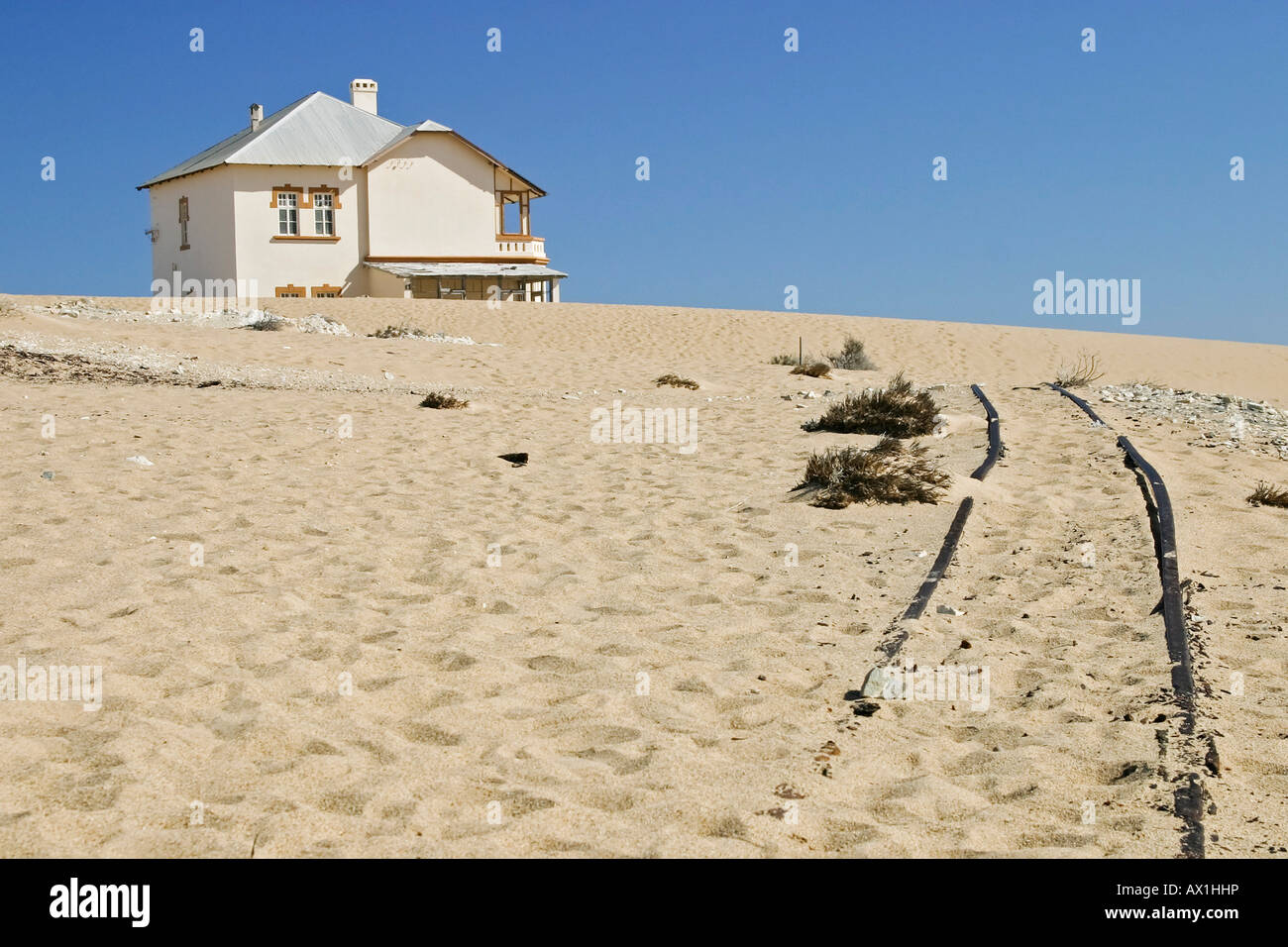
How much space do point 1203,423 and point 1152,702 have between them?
9.33 metres

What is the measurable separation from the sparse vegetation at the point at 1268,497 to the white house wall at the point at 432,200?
3487cm

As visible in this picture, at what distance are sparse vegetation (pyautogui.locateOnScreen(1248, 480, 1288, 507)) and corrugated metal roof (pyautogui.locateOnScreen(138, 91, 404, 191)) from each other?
116 feet

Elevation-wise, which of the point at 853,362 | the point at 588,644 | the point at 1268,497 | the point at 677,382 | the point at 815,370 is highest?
the point at 853,362

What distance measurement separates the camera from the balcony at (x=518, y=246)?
135 feet

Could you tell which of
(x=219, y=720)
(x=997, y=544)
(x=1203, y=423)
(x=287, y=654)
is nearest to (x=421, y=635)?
(x=287, y=654)

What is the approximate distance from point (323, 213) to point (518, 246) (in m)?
7.34

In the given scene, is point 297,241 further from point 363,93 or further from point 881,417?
point 881,417

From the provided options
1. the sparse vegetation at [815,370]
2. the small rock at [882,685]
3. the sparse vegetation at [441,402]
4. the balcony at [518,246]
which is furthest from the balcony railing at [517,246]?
the small rock at [882,685]

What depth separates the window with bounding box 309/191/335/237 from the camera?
38.5m

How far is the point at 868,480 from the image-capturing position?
333 inches

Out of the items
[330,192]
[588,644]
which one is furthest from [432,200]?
[588,644]

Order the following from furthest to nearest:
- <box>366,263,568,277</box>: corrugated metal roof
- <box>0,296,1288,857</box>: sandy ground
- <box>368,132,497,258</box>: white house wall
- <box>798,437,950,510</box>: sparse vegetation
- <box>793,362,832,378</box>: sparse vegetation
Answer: <box>368,132,497,258</box>: white house wall
<box>366,263,568,277</box>: corrugated metal roof
<box>793,362,832,378</box>: sparse vegetation
<box>798,437,950,510</box>: sparse vegetation
<box>0,296,1288,857</box>: sandy ground

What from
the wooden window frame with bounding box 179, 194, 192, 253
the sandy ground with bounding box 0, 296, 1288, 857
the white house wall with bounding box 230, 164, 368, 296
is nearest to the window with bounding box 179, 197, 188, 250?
the wooden window frame with bounding box 179, 194, 192, 253

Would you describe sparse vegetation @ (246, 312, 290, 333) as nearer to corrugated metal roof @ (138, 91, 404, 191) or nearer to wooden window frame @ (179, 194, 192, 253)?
corrugated metal roof @ (138, 91, 404, 191)
